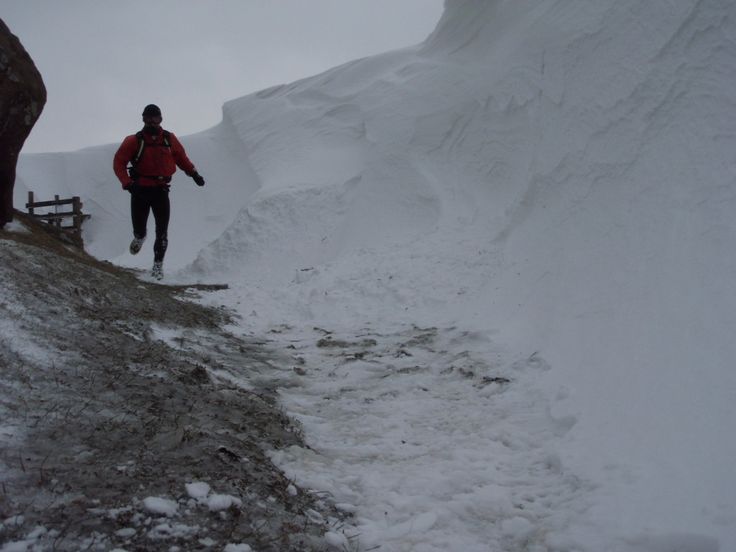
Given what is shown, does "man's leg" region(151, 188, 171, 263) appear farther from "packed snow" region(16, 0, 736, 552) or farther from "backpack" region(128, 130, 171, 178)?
"packed snow" region(16, 0, 736, 552)

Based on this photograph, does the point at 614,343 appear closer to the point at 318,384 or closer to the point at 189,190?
the point at 318,384

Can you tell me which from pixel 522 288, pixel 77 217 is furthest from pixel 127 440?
pixel 77 217

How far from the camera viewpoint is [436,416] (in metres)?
3.87

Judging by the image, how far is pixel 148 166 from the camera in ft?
25.0

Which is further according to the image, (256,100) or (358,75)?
(256,100)

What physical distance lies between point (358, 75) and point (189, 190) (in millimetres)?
7135

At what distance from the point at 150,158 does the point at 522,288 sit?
4964 millimetres

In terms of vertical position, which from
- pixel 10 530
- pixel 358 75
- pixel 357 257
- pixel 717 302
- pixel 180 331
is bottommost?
pixel 10 530

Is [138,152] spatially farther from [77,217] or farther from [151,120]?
[77,217]

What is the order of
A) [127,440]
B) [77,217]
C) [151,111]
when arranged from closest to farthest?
[127,440], [151,111], [77,217]

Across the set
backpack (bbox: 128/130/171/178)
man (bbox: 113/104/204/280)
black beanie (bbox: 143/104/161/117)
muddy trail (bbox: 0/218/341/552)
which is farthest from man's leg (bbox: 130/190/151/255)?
muddy trail (bbox: 0/218/341/552)

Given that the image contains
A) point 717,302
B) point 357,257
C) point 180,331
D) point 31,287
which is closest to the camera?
point 717,302

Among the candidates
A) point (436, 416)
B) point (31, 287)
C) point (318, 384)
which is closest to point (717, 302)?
point (436, 416)

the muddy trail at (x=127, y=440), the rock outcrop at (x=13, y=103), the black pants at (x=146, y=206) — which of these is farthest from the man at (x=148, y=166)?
the muddy trail at (x=127, y=440)
